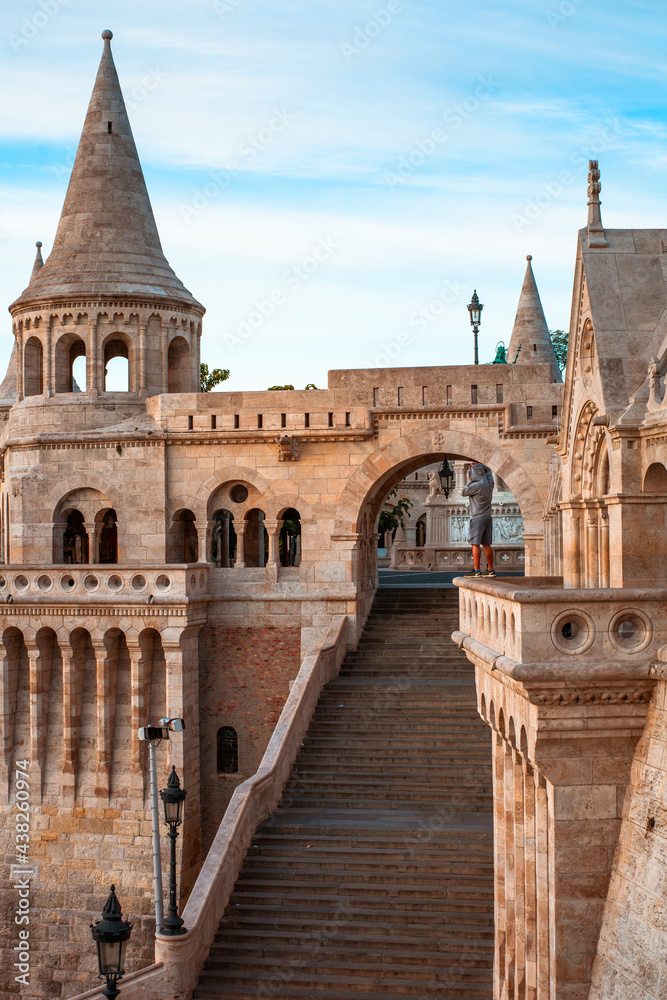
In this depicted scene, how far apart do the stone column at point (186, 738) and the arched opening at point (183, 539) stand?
2609 millimetres

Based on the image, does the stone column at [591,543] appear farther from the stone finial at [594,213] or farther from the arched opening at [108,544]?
the arched opening at [108,544]

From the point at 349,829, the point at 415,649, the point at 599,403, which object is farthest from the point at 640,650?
the point at 415,649

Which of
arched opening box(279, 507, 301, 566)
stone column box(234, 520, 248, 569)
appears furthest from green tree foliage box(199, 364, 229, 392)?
stone column box(234, 520, 248, 569)

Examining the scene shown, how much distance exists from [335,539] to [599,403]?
13.3 metres

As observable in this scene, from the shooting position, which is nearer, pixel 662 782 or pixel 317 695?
pixel 662 782

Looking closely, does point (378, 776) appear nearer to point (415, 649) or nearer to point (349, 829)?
point (349, 829)

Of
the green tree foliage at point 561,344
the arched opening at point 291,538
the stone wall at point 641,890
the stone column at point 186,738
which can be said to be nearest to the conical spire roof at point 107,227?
the arched opening at point 291,538

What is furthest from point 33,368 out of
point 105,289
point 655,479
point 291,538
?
point 655,479

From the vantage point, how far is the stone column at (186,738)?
75.8 ft

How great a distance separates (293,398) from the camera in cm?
2520

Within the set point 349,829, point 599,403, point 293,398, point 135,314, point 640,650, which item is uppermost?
point 135,314

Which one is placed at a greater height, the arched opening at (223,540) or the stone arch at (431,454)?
the stone arch at (431,454)

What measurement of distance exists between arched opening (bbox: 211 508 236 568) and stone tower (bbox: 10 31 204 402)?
3.77 meters

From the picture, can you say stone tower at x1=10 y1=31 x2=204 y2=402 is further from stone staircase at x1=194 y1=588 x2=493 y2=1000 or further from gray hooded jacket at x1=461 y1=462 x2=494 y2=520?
stone staircase at x1=194 y1=588 x2=493 y2=1000
